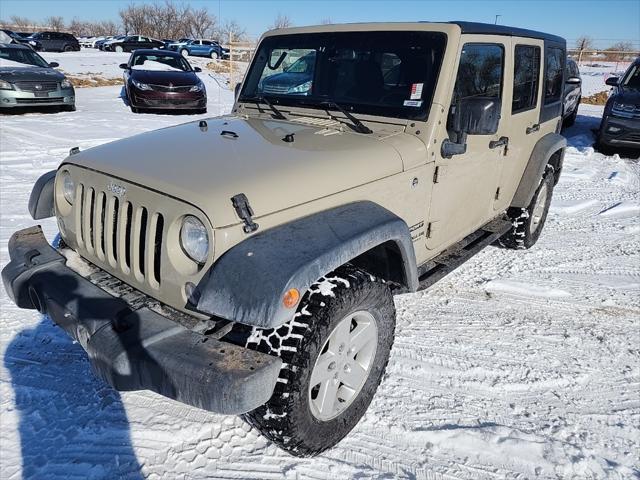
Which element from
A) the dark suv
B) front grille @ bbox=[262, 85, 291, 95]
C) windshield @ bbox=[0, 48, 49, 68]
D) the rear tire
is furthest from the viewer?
the dark suv

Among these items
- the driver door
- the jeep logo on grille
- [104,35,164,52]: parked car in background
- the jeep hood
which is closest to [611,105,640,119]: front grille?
the driver door

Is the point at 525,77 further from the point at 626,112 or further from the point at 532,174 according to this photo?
the point at 626,112

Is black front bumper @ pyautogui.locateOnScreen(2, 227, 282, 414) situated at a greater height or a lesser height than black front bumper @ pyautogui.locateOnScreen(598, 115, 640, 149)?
lesser

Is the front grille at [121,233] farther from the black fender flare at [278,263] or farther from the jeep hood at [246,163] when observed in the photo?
the black fender flare at [278,263]

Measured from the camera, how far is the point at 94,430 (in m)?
2.48

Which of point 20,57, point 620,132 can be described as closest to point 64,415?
point 620,132

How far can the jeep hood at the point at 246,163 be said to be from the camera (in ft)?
7.07

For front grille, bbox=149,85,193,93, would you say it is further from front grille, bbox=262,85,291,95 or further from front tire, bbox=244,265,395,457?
front tire, bbox=244,265,395,457

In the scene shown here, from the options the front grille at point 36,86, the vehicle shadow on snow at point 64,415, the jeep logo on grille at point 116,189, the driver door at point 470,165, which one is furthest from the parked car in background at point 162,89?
the jeep logo on grille at point 116,189

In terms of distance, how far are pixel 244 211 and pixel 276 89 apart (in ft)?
6.12

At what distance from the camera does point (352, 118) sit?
3092 millimetres

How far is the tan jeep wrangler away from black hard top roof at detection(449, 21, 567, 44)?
0.07ft

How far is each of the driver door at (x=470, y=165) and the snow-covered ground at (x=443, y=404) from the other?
724 mm

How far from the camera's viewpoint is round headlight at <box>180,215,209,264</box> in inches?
81.3
